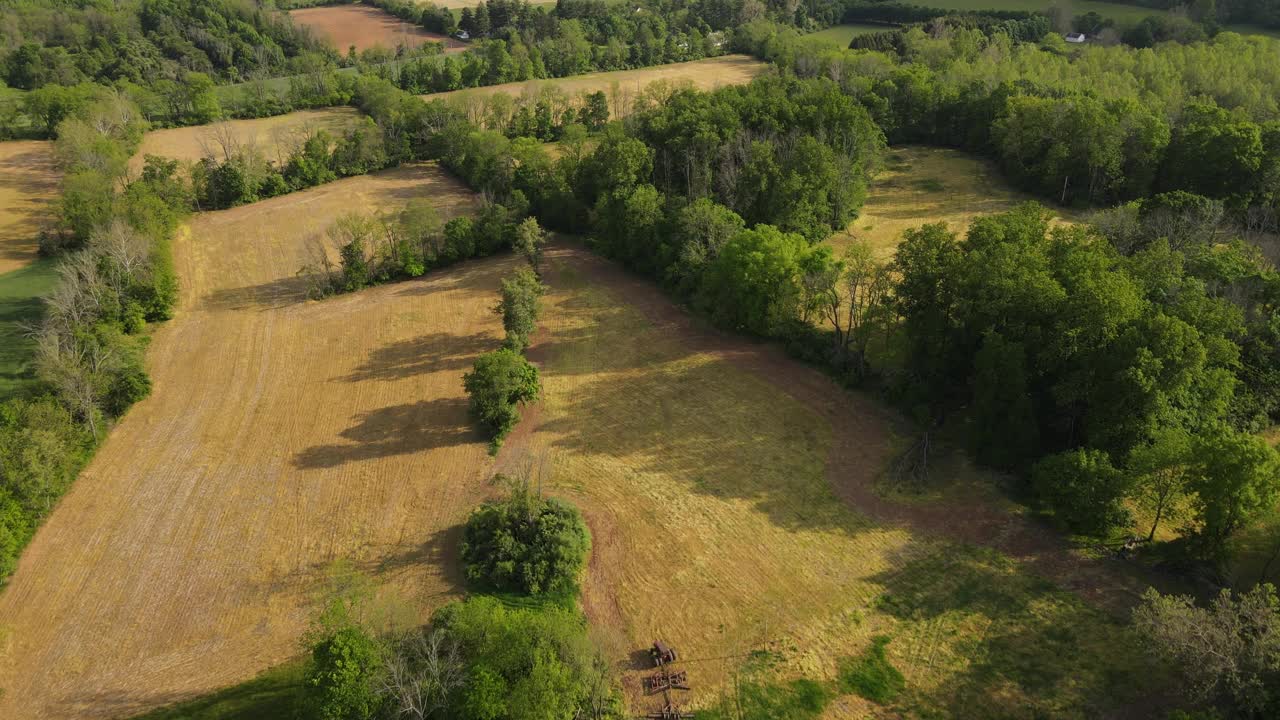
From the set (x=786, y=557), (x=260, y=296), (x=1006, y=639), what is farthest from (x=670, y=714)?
(x=260, y=296)

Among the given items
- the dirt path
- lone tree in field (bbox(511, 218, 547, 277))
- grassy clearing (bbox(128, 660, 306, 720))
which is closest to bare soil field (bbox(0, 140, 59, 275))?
lone tree in field (bbox(511, 218, 547, 277))

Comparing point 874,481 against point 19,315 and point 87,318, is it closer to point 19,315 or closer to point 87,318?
point 87,318

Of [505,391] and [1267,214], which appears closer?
[505,391]

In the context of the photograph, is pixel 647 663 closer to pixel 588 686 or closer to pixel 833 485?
pixel 588 686

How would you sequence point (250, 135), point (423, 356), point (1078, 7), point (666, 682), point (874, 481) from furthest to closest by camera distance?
point (1078, 7) < point (250, 135) < point (423, 356) < point (874, 481) < point (666, 682)

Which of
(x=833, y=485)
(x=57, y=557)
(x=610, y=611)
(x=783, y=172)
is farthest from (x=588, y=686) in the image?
(x=783, y=172)

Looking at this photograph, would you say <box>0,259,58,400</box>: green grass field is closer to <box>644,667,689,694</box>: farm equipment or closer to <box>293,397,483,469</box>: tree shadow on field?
<box>293,397,483,469</box>: tree shadow on field
